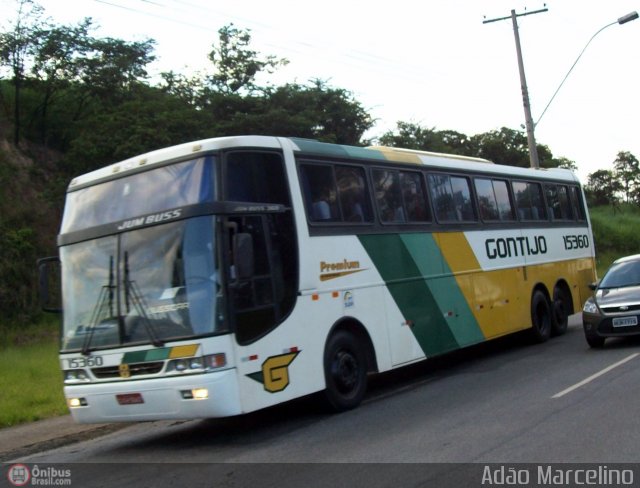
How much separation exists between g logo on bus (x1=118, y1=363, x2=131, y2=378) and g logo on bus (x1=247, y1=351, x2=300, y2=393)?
135 centimetres

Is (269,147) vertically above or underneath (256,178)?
above

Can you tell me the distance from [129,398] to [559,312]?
11.0 metres

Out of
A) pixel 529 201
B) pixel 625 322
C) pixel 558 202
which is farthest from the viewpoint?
pixel 558 202

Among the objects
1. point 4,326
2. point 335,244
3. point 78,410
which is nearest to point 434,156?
point 335,244

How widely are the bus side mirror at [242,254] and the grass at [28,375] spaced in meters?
5.29

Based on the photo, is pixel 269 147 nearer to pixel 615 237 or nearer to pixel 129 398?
pixel 129 398

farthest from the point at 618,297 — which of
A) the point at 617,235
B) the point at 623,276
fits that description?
the point at 617,235

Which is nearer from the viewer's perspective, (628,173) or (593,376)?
(593,376)

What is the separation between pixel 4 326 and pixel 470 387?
15661mm

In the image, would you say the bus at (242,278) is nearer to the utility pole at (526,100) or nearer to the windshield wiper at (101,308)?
the windshield wiper at (101,308)

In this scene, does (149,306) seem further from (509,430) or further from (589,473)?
(589,473)

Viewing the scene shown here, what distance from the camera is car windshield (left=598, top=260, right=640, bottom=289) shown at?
1391 cm

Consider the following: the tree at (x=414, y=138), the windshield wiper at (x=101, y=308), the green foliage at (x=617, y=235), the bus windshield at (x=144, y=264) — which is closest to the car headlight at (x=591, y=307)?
the bus windshield at (x=144, y=264)

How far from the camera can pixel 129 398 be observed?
8.47m
